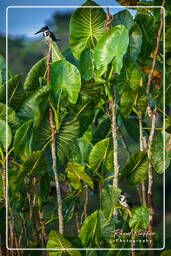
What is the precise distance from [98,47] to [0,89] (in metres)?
0.35

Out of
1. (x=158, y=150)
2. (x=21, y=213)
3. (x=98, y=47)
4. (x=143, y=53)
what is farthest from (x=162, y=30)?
(x=21, y=213)

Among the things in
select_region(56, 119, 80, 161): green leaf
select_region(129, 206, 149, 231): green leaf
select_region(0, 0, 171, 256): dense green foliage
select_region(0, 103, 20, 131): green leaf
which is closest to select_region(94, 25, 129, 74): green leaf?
select_region(0, 0, 171, 256): dense green foliage

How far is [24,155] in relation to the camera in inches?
64.4

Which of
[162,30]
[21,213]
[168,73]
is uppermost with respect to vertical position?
[162,30]

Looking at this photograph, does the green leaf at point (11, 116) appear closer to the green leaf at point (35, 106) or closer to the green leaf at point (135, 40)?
the green leaf at point (35, 106)

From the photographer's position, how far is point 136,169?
1698 millimetres

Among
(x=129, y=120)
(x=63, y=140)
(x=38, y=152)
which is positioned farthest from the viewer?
(x=129, y=120)

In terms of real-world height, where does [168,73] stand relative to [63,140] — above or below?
above

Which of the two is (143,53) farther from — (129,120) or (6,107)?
(6,107)

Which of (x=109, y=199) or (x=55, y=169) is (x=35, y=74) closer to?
(x=55, y=169)

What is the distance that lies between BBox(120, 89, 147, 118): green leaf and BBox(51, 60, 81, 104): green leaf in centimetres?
17

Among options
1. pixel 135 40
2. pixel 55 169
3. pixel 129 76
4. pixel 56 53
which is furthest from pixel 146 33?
pixel 55 169

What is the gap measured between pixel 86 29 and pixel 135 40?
0.17 m

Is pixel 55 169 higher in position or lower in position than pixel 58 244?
higher
